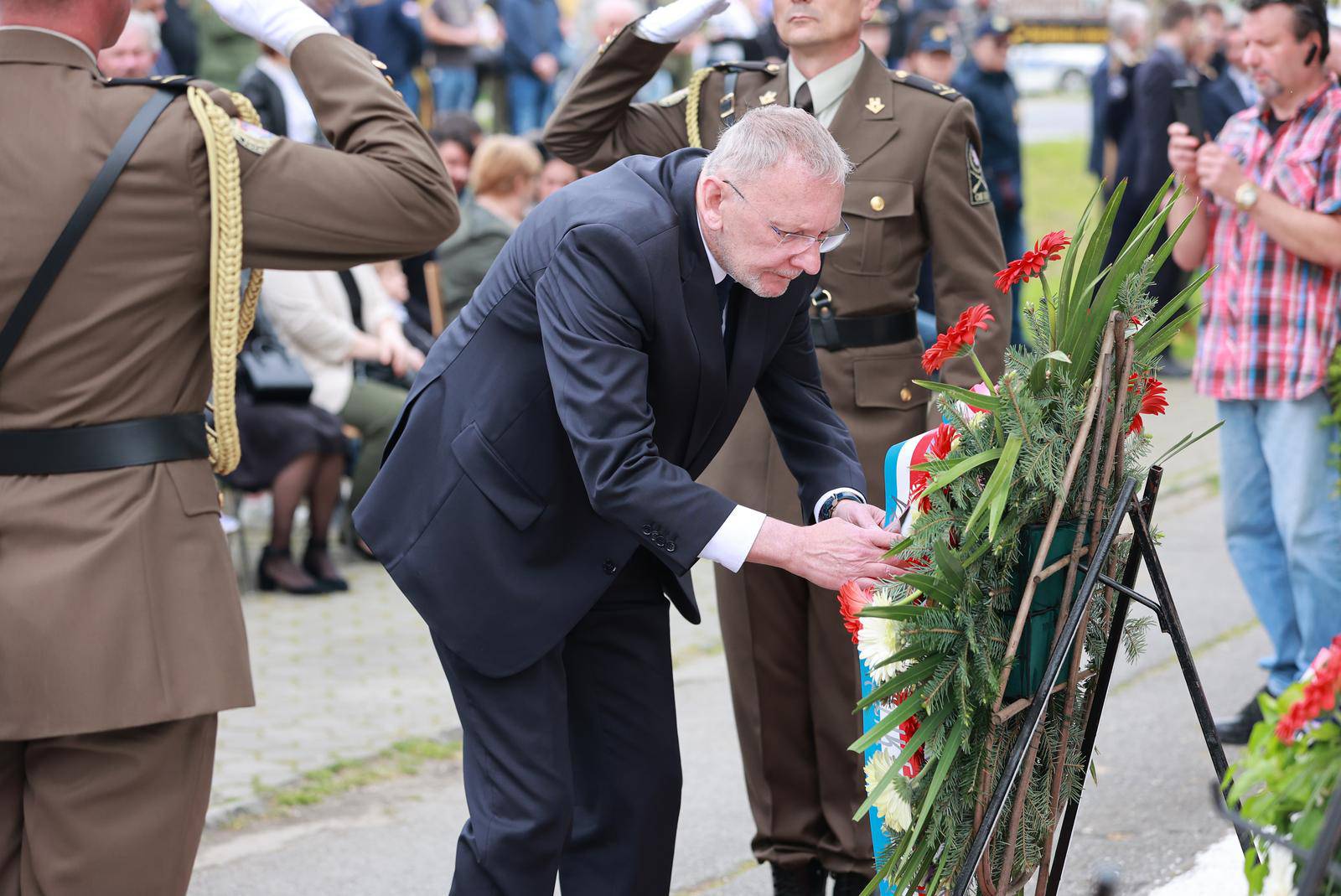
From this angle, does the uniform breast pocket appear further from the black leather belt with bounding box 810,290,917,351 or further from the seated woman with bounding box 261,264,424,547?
the seated woman with bounding box 261,264,424,547

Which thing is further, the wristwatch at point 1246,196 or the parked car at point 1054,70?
the parked car at point 1054,70

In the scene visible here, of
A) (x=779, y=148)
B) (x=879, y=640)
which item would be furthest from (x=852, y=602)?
(x=779, y=148)

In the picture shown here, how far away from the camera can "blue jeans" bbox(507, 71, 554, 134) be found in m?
13.2

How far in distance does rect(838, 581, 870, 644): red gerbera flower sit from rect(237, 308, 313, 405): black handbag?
5.12 meters

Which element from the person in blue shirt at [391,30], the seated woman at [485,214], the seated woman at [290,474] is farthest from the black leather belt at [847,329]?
the person in blue shirt at [391,30]

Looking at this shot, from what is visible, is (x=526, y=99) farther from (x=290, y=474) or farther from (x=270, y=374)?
(x=290, y=474)

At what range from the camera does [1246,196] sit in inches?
195

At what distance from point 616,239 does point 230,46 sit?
27.1ft

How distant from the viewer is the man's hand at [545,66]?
13.0 meters

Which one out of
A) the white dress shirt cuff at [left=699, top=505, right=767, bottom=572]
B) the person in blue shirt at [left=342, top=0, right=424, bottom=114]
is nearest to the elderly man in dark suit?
the white dress shirt cuff at [left=699, top=505, right=767, bottom=572]

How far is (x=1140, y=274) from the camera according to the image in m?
2.69

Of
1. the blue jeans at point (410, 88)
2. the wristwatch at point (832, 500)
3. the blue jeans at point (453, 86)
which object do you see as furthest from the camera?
the blue jeans at point (453, 86)

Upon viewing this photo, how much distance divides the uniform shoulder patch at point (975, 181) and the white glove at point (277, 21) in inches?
66.4

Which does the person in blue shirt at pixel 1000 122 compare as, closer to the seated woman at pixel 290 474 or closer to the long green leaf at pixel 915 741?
the seated woman at pixel 290 474
